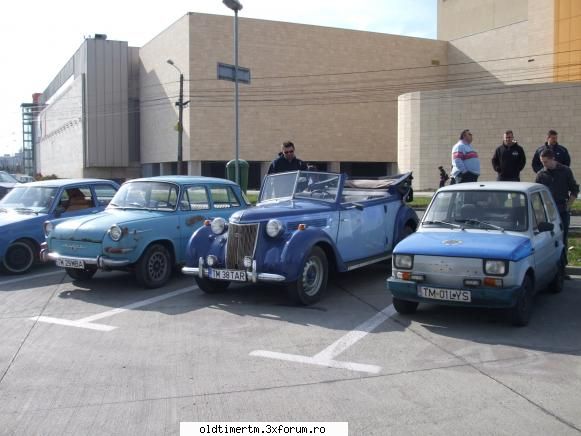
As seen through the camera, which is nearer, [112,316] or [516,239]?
[516,239]

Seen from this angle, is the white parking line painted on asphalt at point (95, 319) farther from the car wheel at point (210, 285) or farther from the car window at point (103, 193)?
the car window at point (103, 193)

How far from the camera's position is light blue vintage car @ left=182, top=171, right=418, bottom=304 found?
7359 millimetres

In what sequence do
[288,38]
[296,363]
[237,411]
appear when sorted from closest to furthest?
1. [237,411]
2. [296,363]
3. [288,38]

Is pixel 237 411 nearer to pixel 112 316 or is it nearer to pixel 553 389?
pixel 553 389

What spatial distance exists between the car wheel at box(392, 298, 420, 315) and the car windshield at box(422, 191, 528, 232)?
104cm

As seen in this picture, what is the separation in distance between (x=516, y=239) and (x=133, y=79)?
52.7 meters

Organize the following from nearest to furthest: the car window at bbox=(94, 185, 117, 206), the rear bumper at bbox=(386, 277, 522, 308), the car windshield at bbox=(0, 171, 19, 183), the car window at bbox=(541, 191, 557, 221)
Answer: the rear bumper at bbox=(386, 277, 522, 308) < the car window at bbox=(541, 191, 557, 221) < the car window at bbox=(94, 185, 117, 206) < the car windshield at bbox=(0, 171, 19, 183)

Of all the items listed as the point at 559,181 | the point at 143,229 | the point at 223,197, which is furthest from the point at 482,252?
the point at 223,197

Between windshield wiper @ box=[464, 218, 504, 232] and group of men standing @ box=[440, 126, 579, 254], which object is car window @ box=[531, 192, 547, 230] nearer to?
windshield wiper @ box=[464, 218, 504, 232]

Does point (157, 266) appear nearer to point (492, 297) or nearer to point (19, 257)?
point (19, 257)

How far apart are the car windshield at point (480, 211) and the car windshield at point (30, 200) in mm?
6722

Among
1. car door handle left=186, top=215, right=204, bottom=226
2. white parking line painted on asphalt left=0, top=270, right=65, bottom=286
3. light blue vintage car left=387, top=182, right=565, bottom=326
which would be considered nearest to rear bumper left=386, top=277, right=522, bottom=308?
light blue vintage car left=387, top=182, right=565, bottom=326

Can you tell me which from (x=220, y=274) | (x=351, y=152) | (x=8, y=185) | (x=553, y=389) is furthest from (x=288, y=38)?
(x=553, y=389)

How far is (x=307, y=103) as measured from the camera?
46.8 meters
